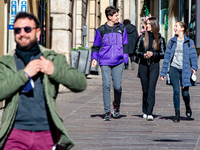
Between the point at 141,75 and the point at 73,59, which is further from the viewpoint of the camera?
the point at 73,59

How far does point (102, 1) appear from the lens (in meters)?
25.2

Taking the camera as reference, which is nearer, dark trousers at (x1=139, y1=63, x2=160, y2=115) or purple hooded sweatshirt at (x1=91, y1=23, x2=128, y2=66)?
purple hooded sweatshirt at (x1=91, y1=23, x2=128, y2=66)

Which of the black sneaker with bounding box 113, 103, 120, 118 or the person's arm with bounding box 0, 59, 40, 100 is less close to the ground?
the person's arm with bounding box 0, 59, 40, 100

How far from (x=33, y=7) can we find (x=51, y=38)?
2399 mm

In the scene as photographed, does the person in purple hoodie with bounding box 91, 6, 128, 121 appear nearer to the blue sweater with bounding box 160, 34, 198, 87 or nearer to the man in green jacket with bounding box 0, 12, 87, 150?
the blue sweater with bounding box 160, 34, 198, 87

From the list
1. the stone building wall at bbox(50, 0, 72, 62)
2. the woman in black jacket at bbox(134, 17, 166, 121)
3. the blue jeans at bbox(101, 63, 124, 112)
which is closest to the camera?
the blue jeans at bbox(101, 63, 124, 112)

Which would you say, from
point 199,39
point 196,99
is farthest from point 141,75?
point 199,39

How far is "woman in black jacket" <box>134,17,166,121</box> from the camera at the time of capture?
792cm

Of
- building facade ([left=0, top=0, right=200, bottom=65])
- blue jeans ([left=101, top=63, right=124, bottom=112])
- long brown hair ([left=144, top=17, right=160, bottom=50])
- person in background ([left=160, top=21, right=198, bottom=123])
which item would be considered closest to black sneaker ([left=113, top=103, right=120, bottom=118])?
blue jeans ([left=101, top=63, right=124, bottom=112])

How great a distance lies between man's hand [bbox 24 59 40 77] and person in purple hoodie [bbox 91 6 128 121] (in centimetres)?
483

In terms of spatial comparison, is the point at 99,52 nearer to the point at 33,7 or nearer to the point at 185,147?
the point at 185,147

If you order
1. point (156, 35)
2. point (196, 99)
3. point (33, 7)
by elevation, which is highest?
point (33, 7)

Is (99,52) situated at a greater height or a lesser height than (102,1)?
lesser

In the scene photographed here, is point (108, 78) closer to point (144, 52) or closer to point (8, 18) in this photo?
point (144, 52)
